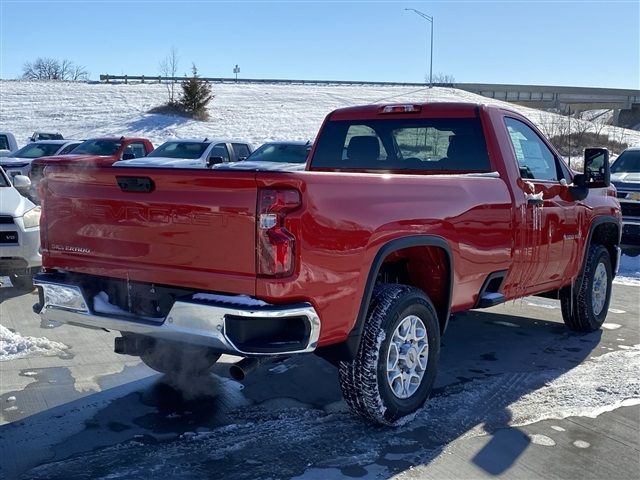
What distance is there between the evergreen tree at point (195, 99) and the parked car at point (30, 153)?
25.7m

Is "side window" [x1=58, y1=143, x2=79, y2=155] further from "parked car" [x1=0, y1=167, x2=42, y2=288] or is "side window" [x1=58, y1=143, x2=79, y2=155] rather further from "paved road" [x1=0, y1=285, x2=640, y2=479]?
"paved road" [x1=0, y1=285, x2=640, y2=479]

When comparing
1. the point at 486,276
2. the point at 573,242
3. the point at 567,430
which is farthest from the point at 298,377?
the point at 573,242

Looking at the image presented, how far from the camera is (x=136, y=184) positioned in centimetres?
398

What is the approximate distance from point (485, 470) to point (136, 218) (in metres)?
2.32

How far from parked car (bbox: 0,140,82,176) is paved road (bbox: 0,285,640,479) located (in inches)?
495

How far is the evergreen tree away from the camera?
45.5 metres

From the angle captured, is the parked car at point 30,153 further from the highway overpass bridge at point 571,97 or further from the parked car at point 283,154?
the highway overpass bridge at point 571,97

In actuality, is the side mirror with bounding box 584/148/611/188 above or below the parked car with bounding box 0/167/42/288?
above

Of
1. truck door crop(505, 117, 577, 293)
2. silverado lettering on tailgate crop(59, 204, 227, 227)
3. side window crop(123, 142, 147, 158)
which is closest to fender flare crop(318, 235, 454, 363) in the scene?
silverado lettering on tailgate crop(59, 204, 227, 227)

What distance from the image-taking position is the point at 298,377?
5340mm

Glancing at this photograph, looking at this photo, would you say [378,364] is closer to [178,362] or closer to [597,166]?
[178,362]

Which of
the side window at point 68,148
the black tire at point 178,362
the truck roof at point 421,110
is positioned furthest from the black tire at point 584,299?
the side window at point 68,148

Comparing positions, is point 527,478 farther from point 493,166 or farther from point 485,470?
point 493,166

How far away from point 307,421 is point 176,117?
42.6 m
